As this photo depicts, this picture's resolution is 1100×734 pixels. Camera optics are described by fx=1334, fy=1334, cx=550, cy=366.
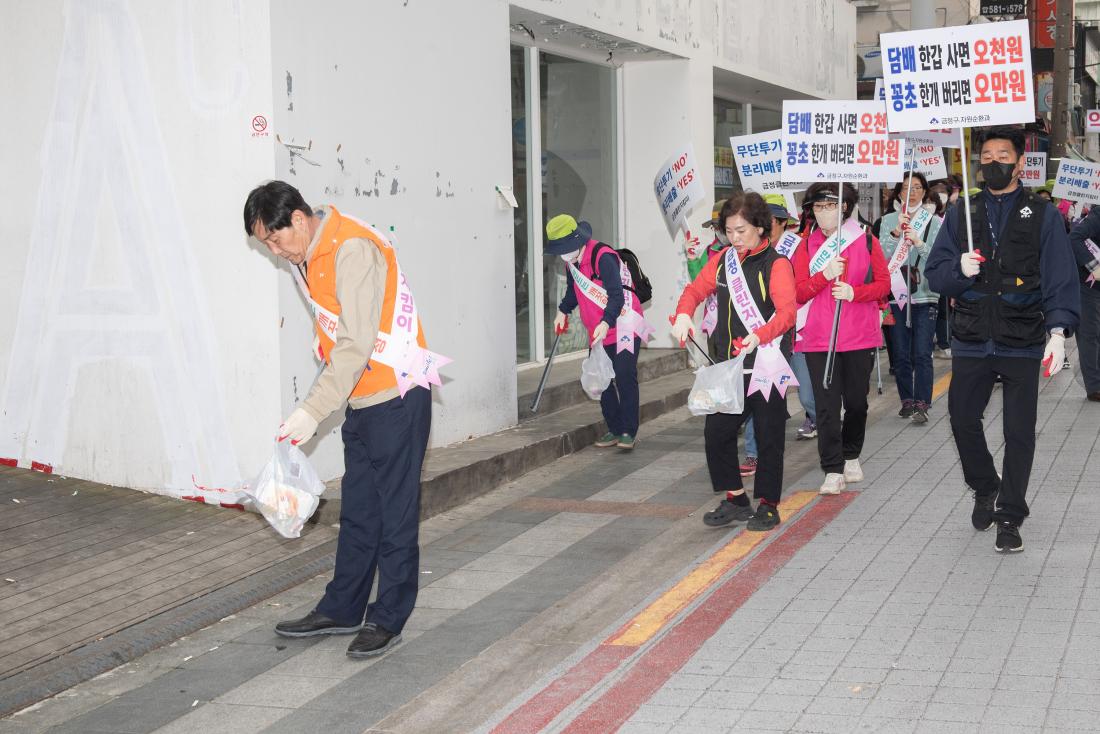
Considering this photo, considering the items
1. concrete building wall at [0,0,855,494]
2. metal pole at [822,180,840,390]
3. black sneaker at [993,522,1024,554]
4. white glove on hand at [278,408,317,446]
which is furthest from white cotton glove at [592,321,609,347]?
white glove on hand at [278,408,317,446]

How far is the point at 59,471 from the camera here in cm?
821

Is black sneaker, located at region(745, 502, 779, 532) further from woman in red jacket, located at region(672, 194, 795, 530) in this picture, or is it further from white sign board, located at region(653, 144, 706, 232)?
white sign board, located at region(653, 144, 706, 232)

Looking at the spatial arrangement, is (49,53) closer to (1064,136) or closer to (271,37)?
(271,37)

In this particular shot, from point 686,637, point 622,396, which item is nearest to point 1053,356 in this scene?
point 686,637

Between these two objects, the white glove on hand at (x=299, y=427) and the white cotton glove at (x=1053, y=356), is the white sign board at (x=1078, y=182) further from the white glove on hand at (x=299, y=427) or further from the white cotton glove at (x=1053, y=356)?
the white glove on hand at (x=299, y=427)

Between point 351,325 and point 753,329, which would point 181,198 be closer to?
point 351,325

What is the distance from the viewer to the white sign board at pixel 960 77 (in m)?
7.20

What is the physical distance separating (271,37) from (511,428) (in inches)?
155

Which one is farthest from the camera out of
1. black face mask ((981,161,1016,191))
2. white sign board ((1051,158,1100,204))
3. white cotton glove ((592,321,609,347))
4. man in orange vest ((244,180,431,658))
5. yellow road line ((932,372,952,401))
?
white sign board ((1051,158,1100,204))

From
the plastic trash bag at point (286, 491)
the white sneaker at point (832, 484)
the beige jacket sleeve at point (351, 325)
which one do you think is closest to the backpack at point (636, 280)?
the white sneaker at point (832, 484)

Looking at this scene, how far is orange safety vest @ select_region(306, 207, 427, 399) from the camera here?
526cm

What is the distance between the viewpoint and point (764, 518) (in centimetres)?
732

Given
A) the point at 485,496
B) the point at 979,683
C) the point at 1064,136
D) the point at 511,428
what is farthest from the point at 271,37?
the point at 1064,136

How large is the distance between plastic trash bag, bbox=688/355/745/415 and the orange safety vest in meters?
2.12
